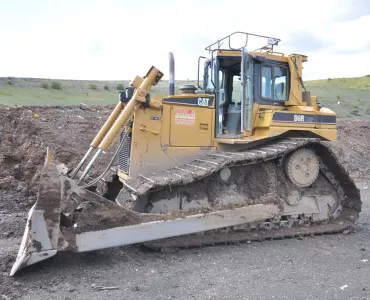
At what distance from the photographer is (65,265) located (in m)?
5.73

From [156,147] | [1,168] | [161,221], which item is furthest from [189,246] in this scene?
[1,168]

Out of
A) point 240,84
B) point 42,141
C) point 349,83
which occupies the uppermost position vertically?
point 349,83

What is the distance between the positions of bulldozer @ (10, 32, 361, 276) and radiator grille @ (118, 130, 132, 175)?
0.07 feet

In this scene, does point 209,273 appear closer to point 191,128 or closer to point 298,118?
point 191,128

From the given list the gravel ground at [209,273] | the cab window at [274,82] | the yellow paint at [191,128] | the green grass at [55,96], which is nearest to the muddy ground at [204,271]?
the gravel ground at [209,273]

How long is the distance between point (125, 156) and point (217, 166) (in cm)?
168

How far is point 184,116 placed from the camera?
24.3 feet

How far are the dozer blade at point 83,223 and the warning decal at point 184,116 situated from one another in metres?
1.65

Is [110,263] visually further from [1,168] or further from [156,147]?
[1,168]

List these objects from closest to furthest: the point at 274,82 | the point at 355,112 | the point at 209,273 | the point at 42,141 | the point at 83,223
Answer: the point at 209,273 < the point at 83,223 < the point at 274,82 < the point at 42,141 < the point at 355,112

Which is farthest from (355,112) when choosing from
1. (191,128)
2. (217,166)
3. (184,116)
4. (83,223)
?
(83,223)

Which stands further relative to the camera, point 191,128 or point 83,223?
point 191,128

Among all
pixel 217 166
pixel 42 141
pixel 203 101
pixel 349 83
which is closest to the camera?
pixel 217 166

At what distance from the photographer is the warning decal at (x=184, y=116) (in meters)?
7.35
